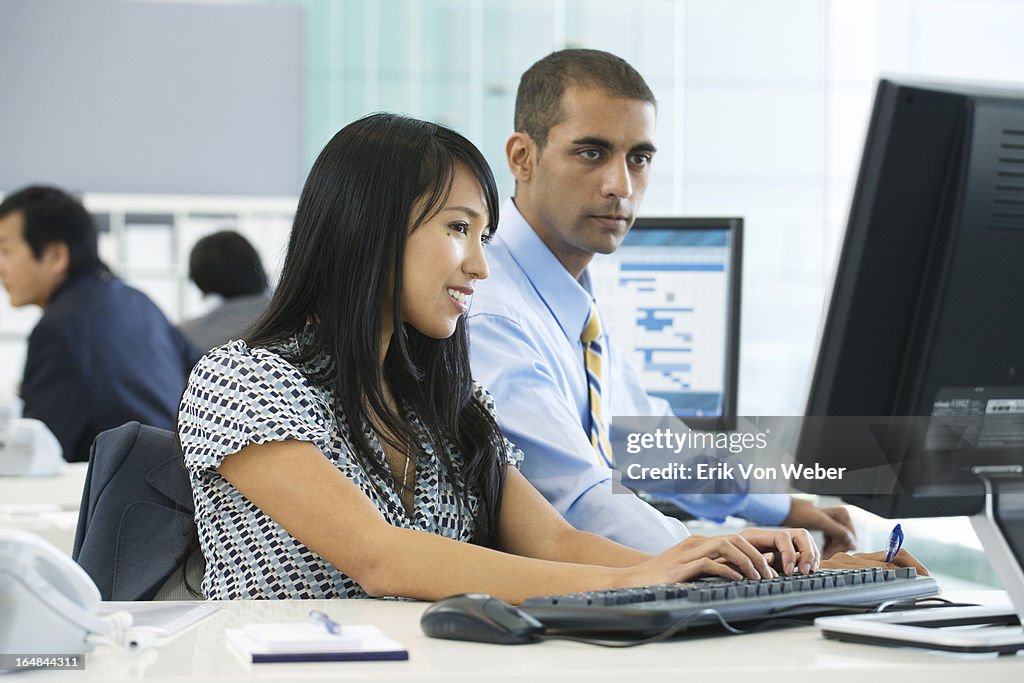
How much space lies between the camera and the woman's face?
1497 millimetres

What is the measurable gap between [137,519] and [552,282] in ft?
2.74

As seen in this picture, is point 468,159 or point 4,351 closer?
point 468,159

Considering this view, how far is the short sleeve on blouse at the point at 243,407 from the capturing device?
1.31 metres

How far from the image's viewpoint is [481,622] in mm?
973

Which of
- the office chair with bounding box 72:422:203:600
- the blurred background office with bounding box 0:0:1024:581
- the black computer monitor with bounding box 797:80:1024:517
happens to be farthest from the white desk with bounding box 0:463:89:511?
the blurred background office with bounding box 0:0:1024:581

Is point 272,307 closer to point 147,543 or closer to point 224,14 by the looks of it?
point 147,543

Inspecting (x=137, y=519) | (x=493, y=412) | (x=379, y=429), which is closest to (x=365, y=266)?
(x=379, y=429)

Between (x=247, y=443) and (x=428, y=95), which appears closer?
(x=247, y=443)

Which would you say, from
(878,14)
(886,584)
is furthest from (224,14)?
(886,584)

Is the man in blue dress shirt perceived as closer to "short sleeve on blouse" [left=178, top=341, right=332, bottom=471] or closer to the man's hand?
the man's hand

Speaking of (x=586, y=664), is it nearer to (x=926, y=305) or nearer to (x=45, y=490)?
(x=926, y=305)

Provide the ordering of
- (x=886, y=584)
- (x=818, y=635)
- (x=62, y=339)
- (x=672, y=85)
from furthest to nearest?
(x=672, y=85) → (x=62, y=339) → (x=886, y=584) → (x=818, y=635)

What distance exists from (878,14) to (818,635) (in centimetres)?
567

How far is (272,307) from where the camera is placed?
1.50 metres
